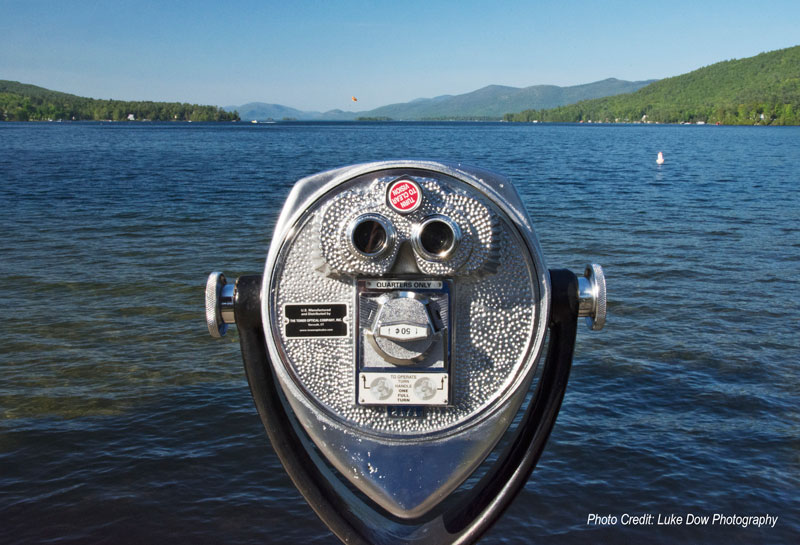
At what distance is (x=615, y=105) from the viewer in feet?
544

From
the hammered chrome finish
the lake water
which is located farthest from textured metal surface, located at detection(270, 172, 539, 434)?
the lake water

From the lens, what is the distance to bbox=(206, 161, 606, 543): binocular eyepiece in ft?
5.18

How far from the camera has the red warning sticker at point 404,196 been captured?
1.57 metres

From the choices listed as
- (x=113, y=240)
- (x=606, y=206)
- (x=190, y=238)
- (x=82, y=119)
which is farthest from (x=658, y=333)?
(x=82, y=119)

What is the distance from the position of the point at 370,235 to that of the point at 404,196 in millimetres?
108

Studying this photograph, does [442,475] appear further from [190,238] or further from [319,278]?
[190,238]

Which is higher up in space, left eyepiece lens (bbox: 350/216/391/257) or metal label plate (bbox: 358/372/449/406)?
left eyepiece lens (bbox: 350/216/391/257)

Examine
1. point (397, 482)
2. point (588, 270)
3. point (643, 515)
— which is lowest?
point (643, 515)

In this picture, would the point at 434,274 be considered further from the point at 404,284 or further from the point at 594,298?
the point at 594,298

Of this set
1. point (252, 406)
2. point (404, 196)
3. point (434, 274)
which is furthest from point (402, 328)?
point (252, 406)

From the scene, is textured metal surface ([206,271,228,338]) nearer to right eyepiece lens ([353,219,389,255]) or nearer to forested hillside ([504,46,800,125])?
right eyepiece lens ([353,219,389,255])

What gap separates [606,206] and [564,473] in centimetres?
1441

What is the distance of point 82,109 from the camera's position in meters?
144

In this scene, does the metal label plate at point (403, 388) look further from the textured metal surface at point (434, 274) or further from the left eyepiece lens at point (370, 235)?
the left eyepiece lens at point (370, 235)
